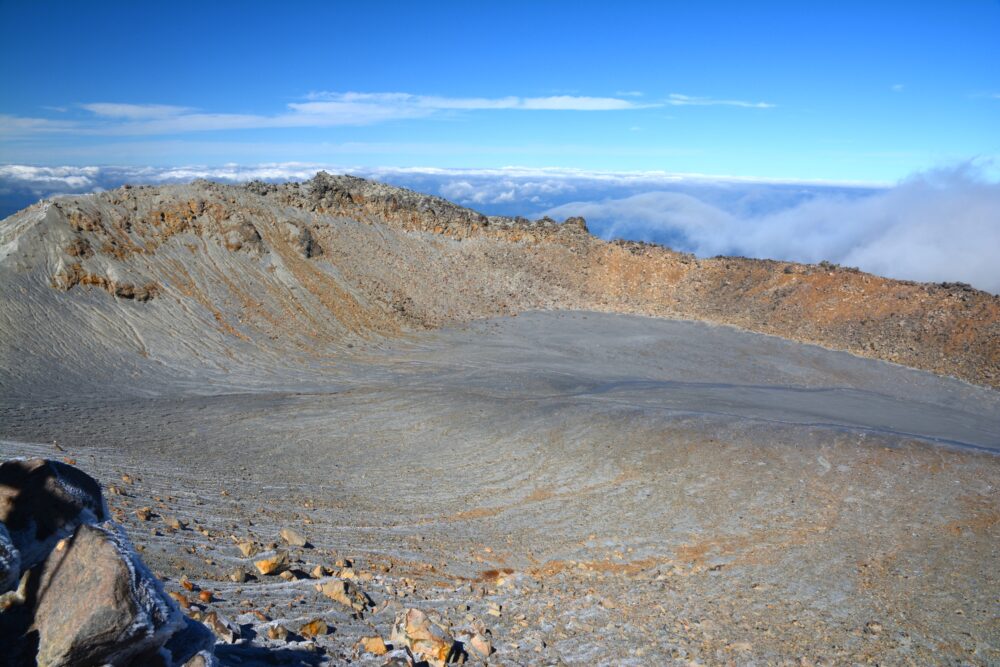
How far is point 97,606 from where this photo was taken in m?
4.04

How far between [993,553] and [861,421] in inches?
373

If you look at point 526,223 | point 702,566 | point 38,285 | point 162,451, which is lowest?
point 702,566

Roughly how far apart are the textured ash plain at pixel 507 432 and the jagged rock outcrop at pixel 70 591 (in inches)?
72.2

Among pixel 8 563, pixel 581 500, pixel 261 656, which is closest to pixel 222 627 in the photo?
pixel 261 656

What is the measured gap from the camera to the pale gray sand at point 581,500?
8602mm

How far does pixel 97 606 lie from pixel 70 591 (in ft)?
0.83

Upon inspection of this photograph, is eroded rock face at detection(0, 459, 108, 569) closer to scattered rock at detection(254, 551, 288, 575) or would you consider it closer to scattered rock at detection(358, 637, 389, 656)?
scattered rock at detection(358, 637, 389, 656)

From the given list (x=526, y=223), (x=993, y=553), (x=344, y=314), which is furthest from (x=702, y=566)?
(x=526, y=223)

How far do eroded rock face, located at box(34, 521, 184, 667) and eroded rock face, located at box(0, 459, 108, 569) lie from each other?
0.15 m

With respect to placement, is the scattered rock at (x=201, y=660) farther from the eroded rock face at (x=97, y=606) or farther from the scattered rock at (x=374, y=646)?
the scattered rock at (x=374, y=646)

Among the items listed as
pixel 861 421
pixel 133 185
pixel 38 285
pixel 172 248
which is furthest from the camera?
pixel 133 185

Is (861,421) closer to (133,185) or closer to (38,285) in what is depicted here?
(38,285)

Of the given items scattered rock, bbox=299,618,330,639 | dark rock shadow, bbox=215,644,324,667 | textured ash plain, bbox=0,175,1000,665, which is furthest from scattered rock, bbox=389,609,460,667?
dark rock shadow, bbox=215,644,324,667

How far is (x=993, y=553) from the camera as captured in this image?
11.1 meters
